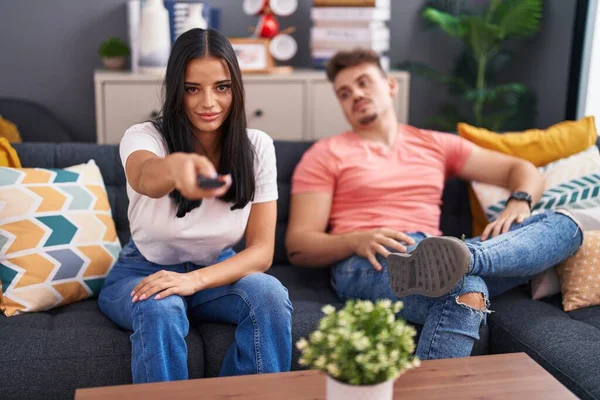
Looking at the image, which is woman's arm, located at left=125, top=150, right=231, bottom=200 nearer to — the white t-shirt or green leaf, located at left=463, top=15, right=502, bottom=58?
the white t-shirt

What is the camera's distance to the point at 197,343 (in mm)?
1807

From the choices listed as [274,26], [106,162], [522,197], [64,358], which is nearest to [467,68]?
[274,26]

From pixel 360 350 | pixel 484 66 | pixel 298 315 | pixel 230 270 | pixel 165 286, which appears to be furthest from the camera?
pixel 484 66

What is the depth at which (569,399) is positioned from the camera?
1354 millimetres

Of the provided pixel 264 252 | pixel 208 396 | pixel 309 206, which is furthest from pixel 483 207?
pixel 208 396

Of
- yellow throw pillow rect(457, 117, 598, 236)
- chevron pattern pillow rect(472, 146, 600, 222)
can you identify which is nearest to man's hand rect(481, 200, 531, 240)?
chevron pattern pillow rect(472, 146, 600, 222)

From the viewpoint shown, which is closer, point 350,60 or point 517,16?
point 350,60

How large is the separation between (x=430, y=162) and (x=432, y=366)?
39.2 inches

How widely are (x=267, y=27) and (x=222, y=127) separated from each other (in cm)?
162

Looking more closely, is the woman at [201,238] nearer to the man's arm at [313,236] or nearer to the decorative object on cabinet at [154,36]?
the man's arm at [313,236]

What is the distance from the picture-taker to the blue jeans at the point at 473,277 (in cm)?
176

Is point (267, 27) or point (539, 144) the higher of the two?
point (267, 27)

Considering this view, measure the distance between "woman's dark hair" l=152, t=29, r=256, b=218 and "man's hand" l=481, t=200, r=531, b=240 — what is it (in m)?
0.68

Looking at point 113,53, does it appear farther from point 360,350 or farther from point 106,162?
point 360,350
